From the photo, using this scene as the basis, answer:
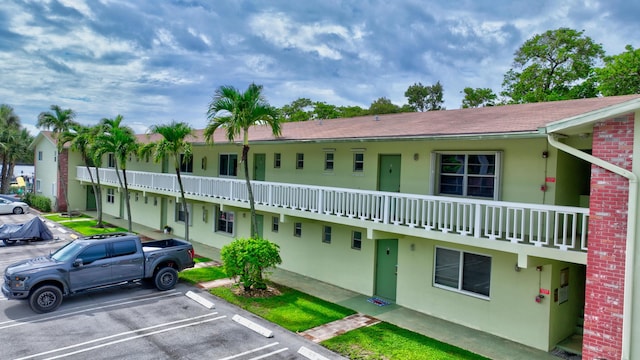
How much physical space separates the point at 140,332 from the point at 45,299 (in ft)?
11.4

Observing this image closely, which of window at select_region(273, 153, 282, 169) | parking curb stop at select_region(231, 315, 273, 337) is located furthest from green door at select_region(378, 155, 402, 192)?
parking curb stop at select_region(231, 315, 273, 337)

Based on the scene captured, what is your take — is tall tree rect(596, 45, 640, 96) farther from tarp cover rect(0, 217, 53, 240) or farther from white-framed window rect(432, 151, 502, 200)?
tarp cover rect(0, 217, 53, 240)

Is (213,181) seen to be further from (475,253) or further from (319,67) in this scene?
(319,67)

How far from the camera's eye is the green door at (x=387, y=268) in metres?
13.6

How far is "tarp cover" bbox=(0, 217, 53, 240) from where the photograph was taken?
68.4 feet

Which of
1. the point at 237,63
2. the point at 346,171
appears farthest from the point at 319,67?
the point at 346,171

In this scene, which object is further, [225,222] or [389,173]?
[225,222]

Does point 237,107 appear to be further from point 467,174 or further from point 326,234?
point 467,174

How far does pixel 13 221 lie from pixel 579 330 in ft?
111

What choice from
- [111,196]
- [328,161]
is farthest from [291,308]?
[111,196]

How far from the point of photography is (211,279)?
613 inches

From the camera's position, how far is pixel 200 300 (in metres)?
13.1

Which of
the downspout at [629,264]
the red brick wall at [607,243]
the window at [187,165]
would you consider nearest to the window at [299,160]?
the window at [187,165]

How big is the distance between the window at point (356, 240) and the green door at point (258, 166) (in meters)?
6.07
